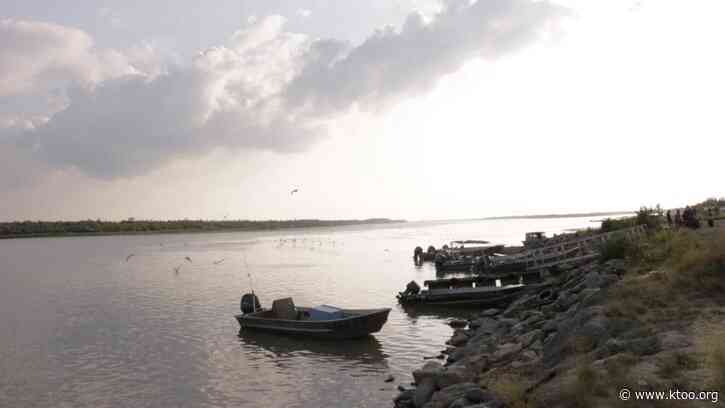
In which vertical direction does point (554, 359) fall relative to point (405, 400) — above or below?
above

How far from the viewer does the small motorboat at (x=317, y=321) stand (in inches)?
951

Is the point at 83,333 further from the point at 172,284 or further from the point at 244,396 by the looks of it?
the point at 172,284

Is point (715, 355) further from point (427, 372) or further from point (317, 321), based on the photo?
point (317, 321)

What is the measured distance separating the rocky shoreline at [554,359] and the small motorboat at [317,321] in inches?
203

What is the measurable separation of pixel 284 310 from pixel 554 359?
16.8 meters

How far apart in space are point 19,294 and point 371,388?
126 feet

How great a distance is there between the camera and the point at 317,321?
2478cm

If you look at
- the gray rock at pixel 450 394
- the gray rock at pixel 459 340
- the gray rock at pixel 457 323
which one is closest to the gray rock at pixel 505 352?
the gray rock at pixel 450 394

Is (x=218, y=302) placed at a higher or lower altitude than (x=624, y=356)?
lower

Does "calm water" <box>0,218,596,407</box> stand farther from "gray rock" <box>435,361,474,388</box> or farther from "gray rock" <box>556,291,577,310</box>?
"gray rock" <box>556,291,577,310</box>

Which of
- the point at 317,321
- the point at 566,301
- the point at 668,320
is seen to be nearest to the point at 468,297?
the point at 317,321

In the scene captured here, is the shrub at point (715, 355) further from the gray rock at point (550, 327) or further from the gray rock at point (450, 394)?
the gray rock at point (550, 327)

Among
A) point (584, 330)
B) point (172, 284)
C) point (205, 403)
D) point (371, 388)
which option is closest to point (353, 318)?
point (371, 388)

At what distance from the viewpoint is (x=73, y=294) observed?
42.5 metres
